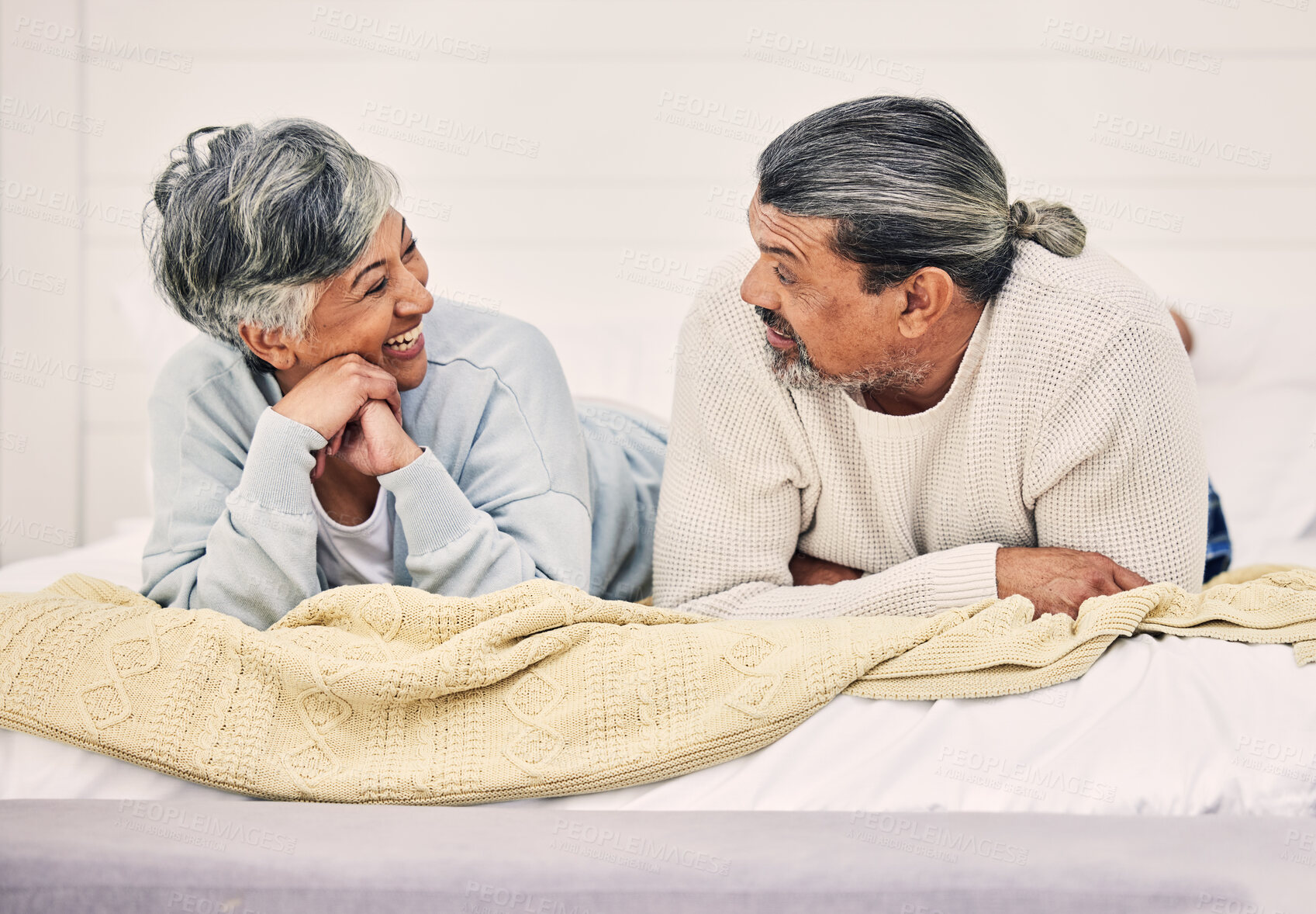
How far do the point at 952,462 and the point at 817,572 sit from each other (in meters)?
0.25

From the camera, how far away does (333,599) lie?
1063 millimetres

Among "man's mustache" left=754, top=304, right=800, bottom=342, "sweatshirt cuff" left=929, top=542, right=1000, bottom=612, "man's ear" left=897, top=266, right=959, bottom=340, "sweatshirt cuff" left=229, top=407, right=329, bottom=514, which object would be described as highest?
"man's ear" left=897, top=266, right=959, bottom=340

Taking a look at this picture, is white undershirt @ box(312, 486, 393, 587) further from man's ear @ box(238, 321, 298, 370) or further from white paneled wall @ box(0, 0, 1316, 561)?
white paneled wall @ box(0, 0, 1316, 561)

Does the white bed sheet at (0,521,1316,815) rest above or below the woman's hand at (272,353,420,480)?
below

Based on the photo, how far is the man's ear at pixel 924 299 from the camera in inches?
46.7

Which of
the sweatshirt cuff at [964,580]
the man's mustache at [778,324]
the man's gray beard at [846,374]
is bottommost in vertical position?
the sweatshirt cuff at [964,580]

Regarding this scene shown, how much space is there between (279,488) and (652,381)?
0.98 m

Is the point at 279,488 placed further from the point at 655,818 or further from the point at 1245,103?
the point at 1245,103

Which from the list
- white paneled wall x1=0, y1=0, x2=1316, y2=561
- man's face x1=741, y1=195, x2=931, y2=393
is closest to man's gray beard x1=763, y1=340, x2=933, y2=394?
man's face x1=741, y1=195, x2=931, y2=393

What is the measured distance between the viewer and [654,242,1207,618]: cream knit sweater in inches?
47.1

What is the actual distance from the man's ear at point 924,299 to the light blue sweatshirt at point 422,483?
1.45ft

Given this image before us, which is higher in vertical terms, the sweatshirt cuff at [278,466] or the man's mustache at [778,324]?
the man's mustache at [778,324]

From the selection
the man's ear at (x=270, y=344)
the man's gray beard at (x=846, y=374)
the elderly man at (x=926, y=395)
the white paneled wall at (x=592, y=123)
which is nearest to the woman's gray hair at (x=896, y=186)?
the elderly man at (x=926, y=395)

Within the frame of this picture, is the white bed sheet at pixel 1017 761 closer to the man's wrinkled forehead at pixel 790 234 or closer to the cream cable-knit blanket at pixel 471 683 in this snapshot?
the cream cable-knit blanket at pixel 471 683
